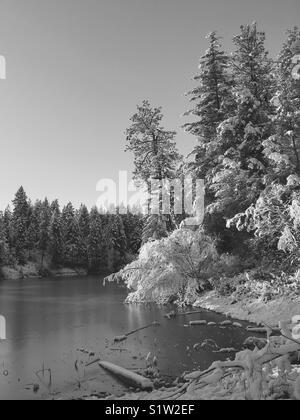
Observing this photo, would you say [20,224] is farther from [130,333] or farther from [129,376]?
[129,376]

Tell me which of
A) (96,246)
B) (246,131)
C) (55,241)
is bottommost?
(96,246)

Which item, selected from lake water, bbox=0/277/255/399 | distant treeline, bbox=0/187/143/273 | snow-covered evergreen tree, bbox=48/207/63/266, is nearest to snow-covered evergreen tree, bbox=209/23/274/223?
lake water, bbox=0/277/255/399

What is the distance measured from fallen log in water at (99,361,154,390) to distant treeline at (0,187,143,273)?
2567 inches

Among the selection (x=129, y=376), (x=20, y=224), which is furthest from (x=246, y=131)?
(x=20, y=224)

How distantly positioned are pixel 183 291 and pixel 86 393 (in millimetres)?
16579

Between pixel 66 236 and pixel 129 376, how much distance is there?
76.9 m

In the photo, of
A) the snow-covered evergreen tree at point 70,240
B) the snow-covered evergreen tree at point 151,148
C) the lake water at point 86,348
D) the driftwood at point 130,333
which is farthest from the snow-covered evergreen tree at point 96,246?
the driftwood at point 130,333

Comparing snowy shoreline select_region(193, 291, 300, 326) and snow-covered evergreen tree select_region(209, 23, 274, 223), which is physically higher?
snow-covered evergreen tree select_region(209, 23, 274, 223)

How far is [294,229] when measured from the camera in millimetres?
19188

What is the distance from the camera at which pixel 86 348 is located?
14172 mm

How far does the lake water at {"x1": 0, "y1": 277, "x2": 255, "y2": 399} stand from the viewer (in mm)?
10152

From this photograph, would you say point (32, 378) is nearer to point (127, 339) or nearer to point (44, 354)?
point (44, 354)

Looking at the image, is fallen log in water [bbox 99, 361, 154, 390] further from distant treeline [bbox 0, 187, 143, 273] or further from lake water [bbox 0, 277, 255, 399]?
distant treeline [bbox 0, 187, 143, 273]

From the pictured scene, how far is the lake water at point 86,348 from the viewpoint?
10.2m
